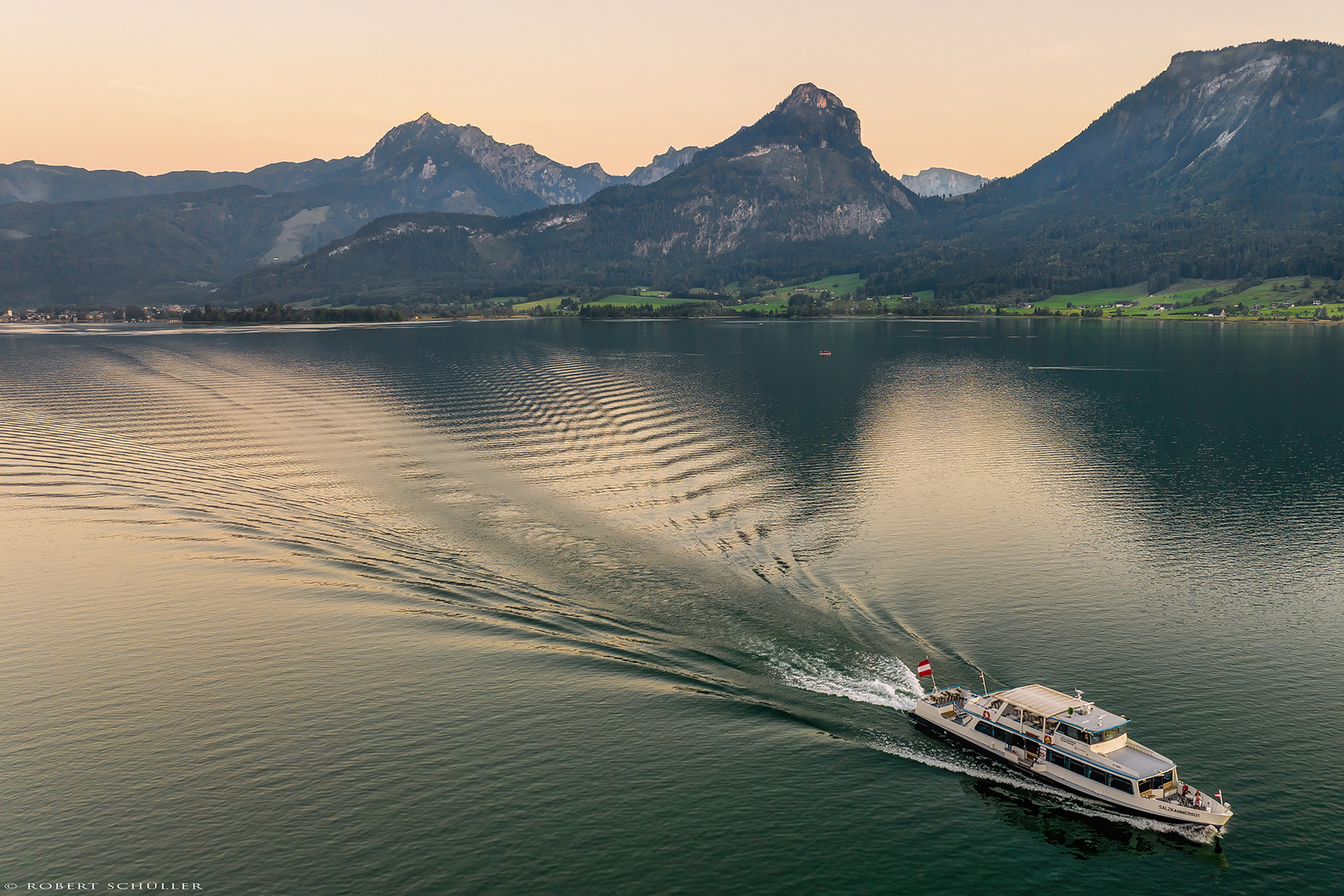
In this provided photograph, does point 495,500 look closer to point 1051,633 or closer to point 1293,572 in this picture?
point 1051,633

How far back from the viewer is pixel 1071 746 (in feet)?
173

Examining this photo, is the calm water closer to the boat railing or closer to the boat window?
the boat railing

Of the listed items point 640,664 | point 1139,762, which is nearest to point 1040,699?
point 1139,762

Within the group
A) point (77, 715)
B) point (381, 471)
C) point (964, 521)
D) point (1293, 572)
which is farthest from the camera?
point (381, 471)

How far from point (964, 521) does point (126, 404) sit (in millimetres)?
175486

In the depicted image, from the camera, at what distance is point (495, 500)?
349 feet

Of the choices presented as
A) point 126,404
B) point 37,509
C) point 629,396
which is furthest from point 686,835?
point 126,404

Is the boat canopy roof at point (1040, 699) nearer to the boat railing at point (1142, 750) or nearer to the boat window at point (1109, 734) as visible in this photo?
the boat window at point (1109, 734)

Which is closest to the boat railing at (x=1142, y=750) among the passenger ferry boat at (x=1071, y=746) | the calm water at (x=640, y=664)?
the passenger ferry boat at (x=1071, y=746)

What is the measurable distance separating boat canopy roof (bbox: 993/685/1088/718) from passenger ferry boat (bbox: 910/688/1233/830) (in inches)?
2.1

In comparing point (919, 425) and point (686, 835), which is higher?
point (919, 425)

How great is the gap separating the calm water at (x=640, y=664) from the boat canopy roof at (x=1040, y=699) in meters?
4.42

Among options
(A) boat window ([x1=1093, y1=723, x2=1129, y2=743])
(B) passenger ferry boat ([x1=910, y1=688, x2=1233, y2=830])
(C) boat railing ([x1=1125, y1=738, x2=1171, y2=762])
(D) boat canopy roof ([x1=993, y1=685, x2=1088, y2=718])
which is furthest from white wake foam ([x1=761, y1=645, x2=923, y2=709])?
(C) boat railing ([x1=1125, y1=738, x2=1171, y2=762])

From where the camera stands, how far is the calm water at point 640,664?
4619 centimetres
